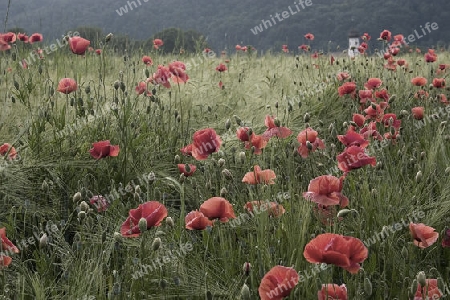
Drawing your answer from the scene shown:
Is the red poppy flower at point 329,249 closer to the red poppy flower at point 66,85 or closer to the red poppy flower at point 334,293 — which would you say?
the red poppy flower at point 334,293

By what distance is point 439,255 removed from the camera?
1698 millimetres

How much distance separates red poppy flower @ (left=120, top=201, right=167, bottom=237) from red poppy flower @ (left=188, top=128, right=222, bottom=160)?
1.76 ft

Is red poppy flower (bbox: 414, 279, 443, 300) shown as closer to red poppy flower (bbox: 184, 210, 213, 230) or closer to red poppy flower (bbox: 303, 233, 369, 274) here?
red poppy flower (bbox: 303, 233, 369, 274)

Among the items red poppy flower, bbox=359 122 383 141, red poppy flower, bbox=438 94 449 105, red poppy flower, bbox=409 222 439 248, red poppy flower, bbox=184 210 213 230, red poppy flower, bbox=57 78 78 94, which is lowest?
red poppy flower, bbox=438 94 449 105

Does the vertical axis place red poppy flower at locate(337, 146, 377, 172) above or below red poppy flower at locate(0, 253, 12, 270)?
below

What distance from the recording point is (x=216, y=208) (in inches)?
59.6

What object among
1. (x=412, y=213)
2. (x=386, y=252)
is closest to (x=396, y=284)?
(x=386, y=252)

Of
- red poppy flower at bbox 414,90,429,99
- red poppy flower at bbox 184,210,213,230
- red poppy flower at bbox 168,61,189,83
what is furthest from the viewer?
red poppy flower at bbox 414,90,429,99

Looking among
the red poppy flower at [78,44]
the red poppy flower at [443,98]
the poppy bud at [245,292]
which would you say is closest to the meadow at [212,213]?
the poppy bud at [245,292]

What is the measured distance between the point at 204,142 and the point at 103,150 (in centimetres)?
40

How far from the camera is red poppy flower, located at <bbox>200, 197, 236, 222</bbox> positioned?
4.94 feet

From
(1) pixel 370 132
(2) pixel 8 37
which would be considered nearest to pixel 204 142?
(1) pixel 370 132

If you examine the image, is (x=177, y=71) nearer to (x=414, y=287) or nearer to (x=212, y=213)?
(x=212, y=213)

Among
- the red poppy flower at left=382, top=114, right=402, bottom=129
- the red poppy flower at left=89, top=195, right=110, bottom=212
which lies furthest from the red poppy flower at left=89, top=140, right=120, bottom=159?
the red poppy flower at left=382, top=114, right=402, bottom=129
